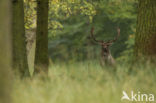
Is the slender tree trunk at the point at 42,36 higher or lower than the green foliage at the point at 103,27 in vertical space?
higher

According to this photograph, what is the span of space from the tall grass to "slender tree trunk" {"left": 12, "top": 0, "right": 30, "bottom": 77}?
1.28 m

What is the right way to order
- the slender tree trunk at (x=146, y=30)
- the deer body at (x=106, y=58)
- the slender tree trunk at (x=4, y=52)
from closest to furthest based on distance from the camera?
the slender tree trunk at (x=4, y=52)
the slender tree trunk at (x=146, y=30)
the deer body at (x=106, y=58)

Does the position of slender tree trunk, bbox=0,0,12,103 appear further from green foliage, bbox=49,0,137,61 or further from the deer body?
green foliage, bbox=49,0,137,61

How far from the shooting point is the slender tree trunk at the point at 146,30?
8.94 meters

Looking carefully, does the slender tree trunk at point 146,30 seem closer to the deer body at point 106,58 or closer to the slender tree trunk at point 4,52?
the deer body at point 106,58

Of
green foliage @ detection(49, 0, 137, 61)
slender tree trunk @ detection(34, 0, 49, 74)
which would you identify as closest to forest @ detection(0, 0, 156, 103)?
slender tree trunk @ detection(34, 0, 49, 74)

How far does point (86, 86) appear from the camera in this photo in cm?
639

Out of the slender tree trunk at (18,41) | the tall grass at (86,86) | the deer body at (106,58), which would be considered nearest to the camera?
the tall grass at (86,86)

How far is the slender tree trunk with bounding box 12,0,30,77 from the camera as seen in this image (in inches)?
340

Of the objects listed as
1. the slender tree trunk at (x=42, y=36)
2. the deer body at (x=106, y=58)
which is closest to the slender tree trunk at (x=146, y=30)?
the deer body at (x=106, y=58)

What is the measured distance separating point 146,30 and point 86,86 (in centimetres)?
347

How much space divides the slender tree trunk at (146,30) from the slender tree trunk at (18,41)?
3.28m

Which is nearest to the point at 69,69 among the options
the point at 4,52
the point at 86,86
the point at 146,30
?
the point at 86,86

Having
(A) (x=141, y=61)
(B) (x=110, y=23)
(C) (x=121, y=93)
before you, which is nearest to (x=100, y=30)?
(B) (x=110, y=23)
